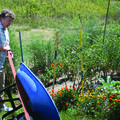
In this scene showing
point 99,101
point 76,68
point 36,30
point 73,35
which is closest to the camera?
point 99,101

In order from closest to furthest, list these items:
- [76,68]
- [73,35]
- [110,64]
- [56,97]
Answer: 1. [56,97]
2. [76,68]
3. [110,64]
4. [73,35]

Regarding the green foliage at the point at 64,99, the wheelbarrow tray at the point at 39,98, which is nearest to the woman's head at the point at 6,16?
the wheelbarrow tray at the point at 39,98

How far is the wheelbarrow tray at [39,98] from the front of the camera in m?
1.63

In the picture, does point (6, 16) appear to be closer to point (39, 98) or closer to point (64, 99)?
point (39, 98)

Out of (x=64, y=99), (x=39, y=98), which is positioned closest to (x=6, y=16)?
(x=39, y=98)

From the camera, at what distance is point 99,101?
2.90 metres

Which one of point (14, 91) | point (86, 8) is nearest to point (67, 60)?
point (14, 91)

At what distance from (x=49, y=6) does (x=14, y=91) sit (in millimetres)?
2806

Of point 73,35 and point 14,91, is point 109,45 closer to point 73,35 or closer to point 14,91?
point 73,35

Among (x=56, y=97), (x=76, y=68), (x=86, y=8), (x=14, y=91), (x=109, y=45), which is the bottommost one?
(x=14, y=91)

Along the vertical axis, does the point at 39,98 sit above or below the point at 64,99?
above

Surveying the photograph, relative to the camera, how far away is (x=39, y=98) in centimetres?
172

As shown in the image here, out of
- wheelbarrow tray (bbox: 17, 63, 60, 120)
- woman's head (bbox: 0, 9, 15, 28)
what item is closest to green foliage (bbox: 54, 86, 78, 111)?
wheelbarrow tray (bbox: 17, 63, 60, 120)

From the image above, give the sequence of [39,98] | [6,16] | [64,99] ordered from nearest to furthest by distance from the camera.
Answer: [39,98], [6,16], [64,99]
